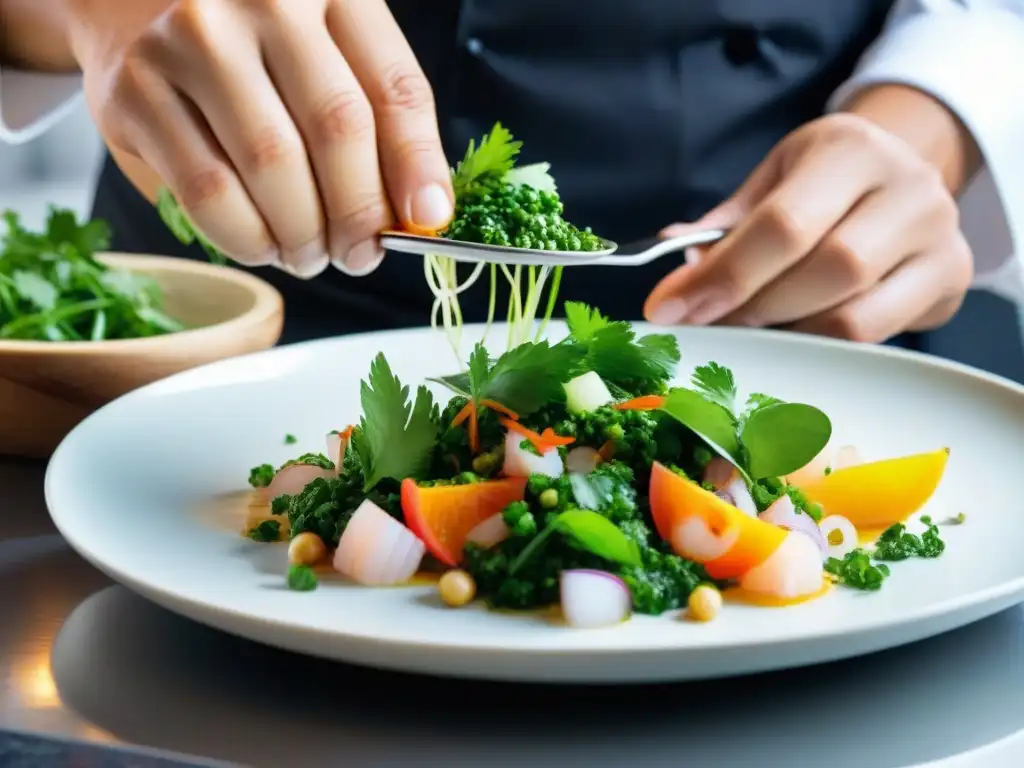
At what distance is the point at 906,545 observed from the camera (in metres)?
1.39

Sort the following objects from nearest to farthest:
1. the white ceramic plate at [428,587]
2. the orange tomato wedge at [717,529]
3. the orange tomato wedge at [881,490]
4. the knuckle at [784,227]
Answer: the white ceramic plate at [428,587]
the orange tomato wedge at [717,529]
the orange tomato wedge at [881,490]
the knuckle at [784,227]

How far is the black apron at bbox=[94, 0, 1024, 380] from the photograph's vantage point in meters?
2.59

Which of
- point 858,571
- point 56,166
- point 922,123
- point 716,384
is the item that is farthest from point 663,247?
point 56,166

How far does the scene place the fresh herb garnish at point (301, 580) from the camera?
1276 millimetres

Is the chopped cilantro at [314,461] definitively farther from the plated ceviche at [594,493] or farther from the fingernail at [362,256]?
the fingernail at [362,256]

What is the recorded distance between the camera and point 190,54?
1.64 metres

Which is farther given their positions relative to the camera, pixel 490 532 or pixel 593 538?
pixel 490 532

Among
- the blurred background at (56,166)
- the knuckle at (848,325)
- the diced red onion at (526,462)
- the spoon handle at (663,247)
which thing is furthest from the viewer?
the blurred background at (56,166)

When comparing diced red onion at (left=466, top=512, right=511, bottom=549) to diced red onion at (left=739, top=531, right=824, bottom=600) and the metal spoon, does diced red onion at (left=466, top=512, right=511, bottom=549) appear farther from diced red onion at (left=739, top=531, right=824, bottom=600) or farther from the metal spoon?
the metal spoon

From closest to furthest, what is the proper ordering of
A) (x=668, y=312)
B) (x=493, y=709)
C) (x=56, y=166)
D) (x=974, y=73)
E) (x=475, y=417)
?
(x=493, y=709) → (x=475, y=417) → (x=668, y=312) → (x=974, y=73) → (x=56, y=166)

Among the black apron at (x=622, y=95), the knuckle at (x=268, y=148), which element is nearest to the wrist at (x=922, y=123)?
the black apron at (x=622, y=95)

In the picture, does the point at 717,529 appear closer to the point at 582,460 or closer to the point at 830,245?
the point at 582,460

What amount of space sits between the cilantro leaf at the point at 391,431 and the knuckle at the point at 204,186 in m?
0.34

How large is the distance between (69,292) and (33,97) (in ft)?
2.48
